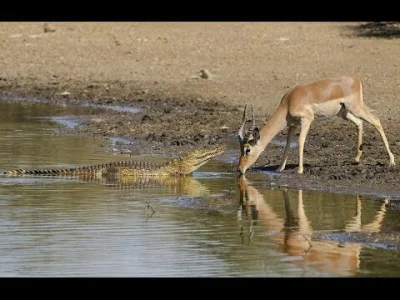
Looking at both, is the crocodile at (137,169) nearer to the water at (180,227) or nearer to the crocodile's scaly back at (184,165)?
the crocodile's scaly back at (184,165)

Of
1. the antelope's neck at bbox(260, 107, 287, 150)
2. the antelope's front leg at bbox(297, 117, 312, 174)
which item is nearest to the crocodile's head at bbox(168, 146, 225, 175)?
the antelope's neck at bbox(260, 107, 287, 150)

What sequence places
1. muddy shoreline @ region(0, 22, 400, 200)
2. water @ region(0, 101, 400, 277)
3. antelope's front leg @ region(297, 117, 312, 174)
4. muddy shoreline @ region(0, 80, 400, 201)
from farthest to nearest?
muddy shoreline @ region(0, 22, 400, 200)
antelope's front leg @ region(297, 117, 312, 174)
muddy shoreline @ region(0, 80, 400, 201)
water @ region(0, 101, 400, 277)

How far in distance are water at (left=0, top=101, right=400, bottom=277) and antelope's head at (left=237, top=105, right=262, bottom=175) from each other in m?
0.17

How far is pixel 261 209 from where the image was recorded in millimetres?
12297

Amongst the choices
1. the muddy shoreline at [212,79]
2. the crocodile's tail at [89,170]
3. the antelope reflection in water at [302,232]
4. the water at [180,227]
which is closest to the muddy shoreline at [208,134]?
the muddy shoreline at [212,79]

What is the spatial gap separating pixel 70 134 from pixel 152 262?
28.8ft

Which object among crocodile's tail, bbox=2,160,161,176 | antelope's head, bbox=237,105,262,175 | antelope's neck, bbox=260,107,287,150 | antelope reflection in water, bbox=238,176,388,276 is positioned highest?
antelope's neck, bbox=260,107,287,150

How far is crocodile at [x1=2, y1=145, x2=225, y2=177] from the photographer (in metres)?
14.5

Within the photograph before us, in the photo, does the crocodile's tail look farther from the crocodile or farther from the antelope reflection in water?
the antelope reflection in water

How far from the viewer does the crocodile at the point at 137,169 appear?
1455 cm

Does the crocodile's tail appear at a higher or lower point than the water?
higher

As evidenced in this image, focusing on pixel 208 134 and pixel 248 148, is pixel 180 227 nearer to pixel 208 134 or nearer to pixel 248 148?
pixel 248 148

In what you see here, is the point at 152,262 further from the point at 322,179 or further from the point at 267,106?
the point at 267,106

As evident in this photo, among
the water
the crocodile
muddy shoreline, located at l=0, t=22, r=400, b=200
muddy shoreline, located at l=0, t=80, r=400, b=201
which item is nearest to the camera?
the water
